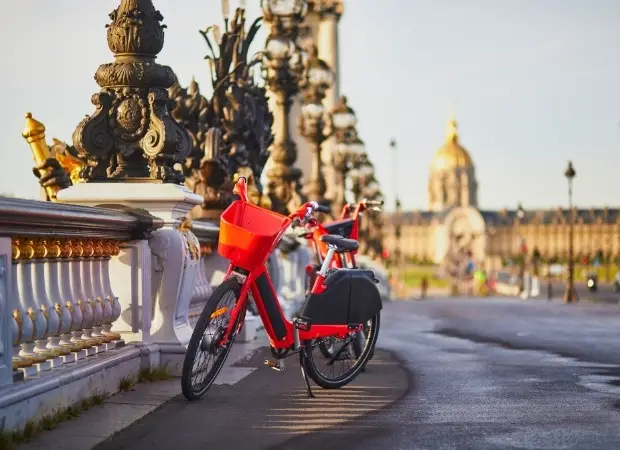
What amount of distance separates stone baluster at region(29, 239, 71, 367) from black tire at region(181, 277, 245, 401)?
0.78 metres

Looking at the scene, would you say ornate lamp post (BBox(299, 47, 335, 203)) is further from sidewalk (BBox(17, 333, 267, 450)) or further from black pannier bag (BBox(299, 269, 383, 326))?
sidewalk (BBox(17, 333, 267, 450))

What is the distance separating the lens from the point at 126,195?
32.8ft

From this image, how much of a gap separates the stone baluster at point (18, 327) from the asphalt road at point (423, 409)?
2.11 feet

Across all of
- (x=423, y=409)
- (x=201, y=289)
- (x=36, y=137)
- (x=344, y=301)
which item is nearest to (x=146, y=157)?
(x=344, y=301)

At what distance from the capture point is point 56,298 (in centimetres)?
784

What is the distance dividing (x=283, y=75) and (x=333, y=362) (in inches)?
470

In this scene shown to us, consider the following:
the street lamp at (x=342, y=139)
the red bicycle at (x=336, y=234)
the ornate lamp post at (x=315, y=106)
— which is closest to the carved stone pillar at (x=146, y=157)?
the red bicycle at (x=336, y=234)

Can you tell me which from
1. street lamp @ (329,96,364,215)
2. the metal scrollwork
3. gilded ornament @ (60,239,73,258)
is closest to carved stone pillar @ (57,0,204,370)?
gilded ornament @ (60,239,73,258)

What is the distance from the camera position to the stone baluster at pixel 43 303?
7.46m

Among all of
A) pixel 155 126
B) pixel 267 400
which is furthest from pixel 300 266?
pixel 267 400

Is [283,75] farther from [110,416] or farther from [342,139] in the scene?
[342,139]

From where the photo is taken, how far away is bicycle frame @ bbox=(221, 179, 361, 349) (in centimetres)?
849

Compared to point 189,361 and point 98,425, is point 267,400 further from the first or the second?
point 98,425

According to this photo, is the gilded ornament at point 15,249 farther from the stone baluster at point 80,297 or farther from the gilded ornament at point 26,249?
the stone baluster at point 80,297
